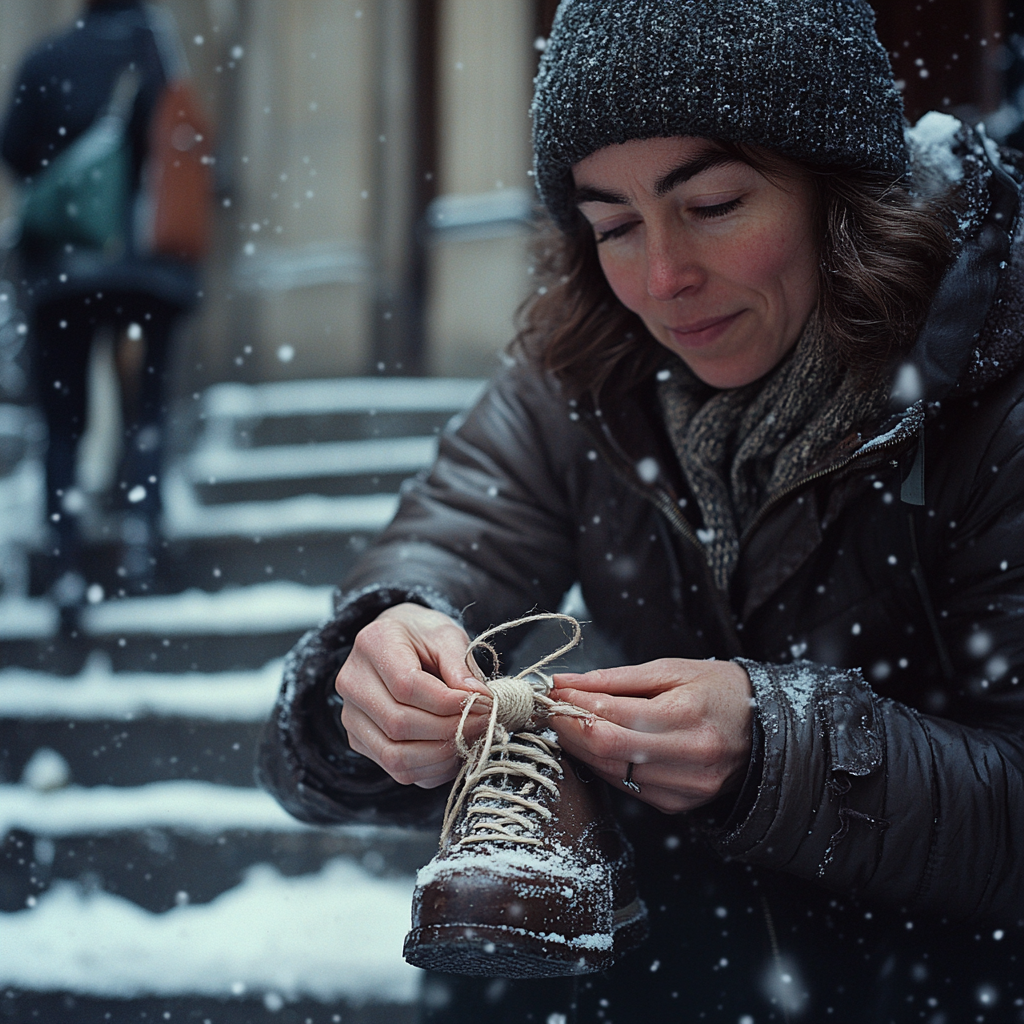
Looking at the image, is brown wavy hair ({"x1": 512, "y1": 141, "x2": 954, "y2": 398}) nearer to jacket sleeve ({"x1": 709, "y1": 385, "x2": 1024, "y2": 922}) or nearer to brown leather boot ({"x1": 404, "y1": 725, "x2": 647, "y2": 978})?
jacket sleeve ({"x1": 709, "y1": 385, "x2": 1024, "y2": 922})

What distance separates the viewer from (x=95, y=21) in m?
3.64

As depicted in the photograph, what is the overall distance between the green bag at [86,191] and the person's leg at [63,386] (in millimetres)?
253

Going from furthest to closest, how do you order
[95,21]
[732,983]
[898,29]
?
[95,21], [898,29], [732,983]

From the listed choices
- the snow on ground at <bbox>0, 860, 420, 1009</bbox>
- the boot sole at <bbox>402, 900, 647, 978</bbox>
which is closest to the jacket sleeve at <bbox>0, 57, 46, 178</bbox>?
the snow on ground at <bbox>0, 860, 420, 1009</bbox>

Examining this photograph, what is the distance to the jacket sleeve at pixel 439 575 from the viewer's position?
1562mm

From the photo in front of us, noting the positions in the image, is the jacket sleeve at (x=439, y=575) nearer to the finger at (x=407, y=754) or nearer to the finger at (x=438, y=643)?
the finger at (x=438, y=643)

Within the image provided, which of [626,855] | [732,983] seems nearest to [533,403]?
[626,855]

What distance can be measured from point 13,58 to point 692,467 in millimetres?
6779

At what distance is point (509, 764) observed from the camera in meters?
A: 1.28

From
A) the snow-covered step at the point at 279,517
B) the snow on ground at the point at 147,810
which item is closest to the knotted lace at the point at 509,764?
the snow on ground at the point at 147,810

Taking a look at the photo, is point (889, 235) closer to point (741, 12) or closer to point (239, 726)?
point (741, 12)

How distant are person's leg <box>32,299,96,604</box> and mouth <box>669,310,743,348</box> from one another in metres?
2.83

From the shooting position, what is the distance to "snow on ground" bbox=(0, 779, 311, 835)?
268 cm

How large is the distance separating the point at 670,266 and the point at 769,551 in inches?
17.8
